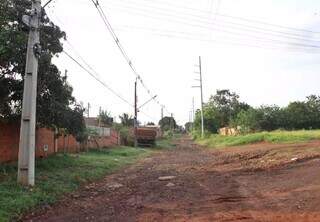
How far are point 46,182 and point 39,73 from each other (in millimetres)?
5235

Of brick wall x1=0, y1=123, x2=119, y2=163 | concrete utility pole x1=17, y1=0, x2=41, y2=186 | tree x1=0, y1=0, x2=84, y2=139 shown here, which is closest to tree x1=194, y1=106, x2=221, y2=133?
brick wall x1=0, y1=123, x2=119, y2=163

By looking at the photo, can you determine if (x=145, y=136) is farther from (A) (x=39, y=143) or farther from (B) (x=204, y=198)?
(B) (x=204, y=198)

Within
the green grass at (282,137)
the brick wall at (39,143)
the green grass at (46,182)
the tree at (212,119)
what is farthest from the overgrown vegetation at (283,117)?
the green grass at (46,182)

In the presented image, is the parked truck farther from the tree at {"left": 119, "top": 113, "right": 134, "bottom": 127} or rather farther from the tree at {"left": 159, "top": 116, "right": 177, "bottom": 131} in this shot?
the tree at {"left": 159, "top": 116, "right": 177, "bottom": 131}

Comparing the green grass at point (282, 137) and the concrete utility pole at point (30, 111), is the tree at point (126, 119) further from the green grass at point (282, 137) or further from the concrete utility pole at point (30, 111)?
the concrete utility pole at point (30, 111)

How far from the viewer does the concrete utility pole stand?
1634 cm

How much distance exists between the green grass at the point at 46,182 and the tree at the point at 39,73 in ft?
5.91

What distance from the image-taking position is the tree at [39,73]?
753 inches

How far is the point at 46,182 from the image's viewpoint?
56.7ft

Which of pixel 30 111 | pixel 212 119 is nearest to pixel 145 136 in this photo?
pixel 212 119

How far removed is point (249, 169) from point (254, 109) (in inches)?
1689

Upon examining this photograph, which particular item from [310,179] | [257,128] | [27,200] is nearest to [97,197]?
[27,200]

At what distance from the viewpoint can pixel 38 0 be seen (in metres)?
17.2

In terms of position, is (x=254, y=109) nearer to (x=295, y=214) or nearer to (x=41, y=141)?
(x=41, y=141)
